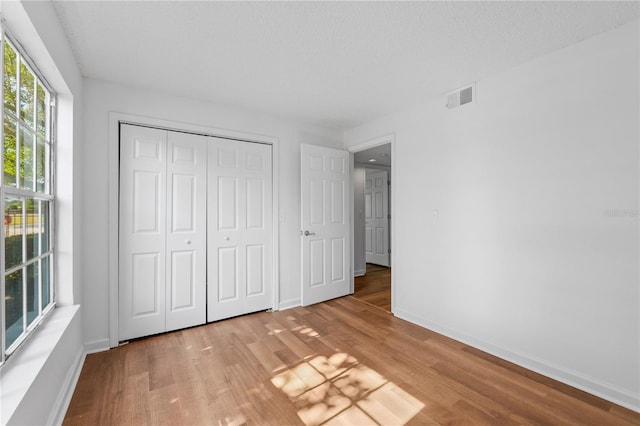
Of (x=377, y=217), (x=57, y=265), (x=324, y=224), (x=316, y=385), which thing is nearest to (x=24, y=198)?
(x=57, y=265)

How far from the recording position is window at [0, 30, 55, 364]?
1.36 m

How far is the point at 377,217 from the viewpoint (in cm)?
655

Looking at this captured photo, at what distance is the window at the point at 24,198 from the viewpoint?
1.36 m

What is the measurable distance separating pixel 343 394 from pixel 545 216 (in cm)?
202

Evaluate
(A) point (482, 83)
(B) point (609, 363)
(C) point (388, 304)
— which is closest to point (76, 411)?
(C) point (388, 304)

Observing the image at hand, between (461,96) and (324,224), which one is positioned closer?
(461,96)

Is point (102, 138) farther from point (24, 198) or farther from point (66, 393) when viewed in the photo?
point (66, 393)

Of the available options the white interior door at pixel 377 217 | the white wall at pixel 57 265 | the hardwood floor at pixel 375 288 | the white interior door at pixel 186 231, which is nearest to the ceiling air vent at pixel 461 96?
the hardwood floor at pixel 375 288

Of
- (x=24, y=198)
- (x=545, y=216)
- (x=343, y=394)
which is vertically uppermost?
(x=24, y=198)

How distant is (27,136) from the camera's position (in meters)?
1.62

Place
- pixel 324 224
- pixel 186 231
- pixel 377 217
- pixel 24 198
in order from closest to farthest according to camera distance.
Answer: pixel 24 198
pixel 186 231
pixel 324 224
pixel 377 217

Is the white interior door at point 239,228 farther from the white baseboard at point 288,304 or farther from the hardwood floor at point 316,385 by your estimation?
the hardwood floor at point 316,385

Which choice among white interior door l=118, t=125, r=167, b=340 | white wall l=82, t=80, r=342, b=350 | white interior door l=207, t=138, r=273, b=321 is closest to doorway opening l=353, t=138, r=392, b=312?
white interior door l=207, t=138, r=273, b=321

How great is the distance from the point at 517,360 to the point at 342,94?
288cm
